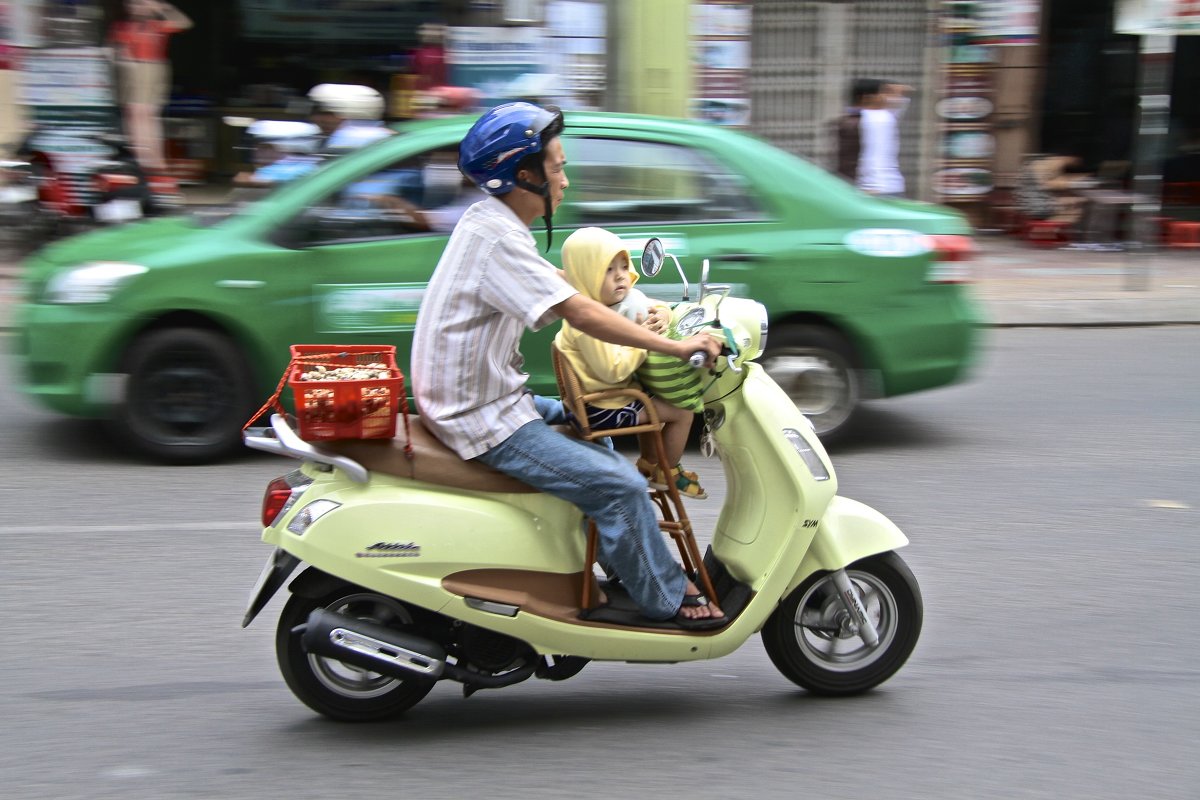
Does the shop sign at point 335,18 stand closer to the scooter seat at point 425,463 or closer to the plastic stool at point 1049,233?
the plastic stool at point 1049,233

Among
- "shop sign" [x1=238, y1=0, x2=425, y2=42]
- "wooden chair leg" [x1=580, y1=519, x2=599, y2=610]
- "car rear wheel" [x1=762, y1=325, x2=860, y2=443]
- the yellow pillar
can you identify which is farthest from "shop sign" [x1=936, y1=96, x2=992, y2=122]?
"wooden chair leg" [x1=580, y1=519, x2=599, y2=610]

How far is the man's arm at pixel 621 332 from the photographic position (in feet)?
12.0

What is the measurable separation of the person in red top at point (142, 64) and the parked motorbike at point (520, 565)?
37.0 ft

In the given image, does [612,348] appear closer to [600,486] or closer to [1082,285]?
[600,486]

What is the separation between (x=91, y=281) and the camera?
688 cm

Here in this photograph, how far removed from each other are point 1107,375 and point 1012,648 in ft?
16.8

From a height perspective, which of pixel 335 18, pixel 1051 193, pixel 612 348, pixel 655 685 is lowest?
pixel 655 685

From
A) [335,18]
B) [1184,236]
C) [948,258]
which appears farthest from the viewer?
[335,18]

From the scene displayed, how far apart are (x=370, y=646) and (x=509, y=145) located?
1418mm

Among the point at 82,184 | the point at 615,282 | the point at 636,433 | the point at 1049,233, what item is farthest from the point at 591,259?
the point at 1049,233

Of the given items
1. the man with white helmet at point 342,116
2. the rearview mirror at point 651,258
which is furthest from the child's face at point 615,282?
the man with white helmet at point 342,116

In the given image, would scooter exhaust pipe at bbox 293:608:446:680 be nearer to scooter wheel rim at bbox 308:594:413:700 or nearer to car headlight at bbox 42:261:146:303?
scooter wheel rim at bbox 308:594:413:700

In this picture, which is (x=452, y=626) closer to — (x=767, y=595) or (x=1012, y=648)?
(x=767, y=595)

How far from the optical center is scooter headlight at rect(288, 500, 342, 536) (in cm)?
383
